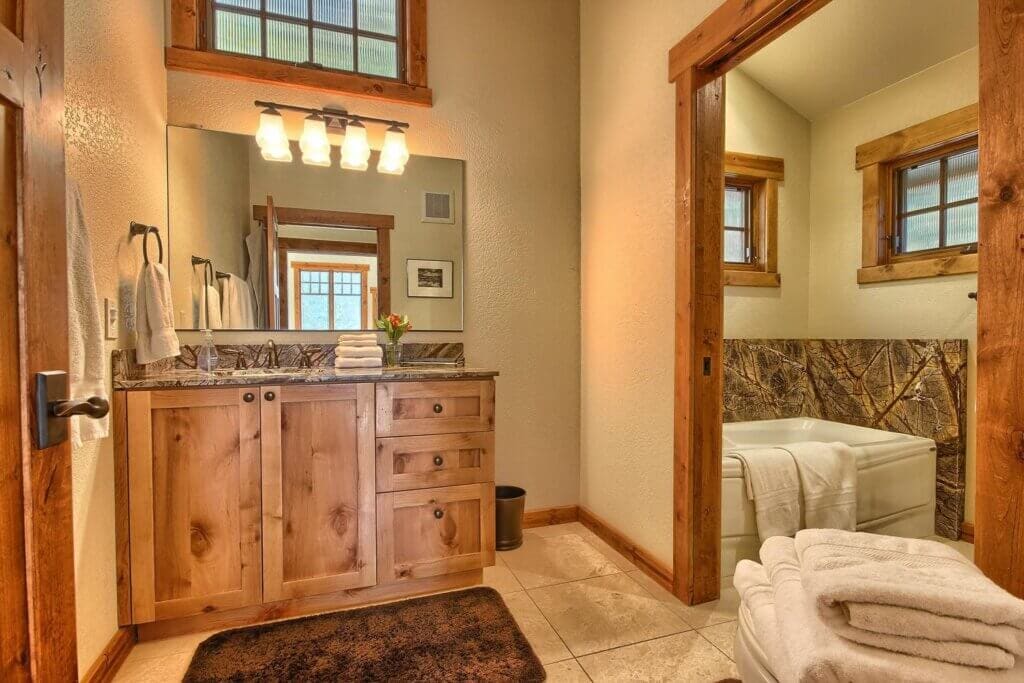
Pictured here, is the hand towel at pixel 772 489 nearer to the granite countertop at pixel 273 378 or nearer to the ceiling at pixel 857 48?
the granite countertop at pixel 273 378

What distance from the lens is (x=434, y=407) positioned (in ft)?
6.74

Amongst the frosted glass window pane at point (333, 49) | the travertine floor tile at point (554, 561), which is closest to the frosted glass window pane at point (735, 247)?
the travertine floor tile at point (554, 561)

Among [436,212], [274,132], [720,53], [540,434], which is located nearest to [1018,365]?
[720,53]

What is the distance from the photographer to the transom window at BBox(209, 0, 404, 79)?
2391mm

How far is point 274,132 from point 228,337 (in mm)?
997

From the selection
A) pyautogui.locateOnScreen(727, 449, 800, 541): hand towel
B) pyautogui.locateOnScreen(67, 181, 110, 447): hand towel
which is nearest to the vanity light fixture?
pyautogui.locateOnScreen(67, 181, 110, 447): hand towel

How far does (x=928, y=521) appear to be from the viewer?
2.57m

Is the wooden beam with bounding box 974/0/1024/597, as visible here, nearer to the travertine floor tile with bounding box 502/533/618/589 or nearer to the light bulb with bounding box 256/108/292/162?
the travertine floor tile with bounding box 502/533/618/589

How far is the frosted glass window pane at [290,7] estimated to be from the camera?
2.45m

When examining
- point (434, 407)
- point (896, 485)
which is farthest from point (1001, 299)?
point (896, 485)

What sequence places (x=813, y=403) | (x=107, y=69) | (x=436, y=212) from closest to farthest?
(x=107, y=69)
(x=436, y=212)
(x=813, y=403)

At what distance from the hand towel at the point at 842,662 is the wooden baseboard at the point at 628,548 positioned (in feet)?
4.71

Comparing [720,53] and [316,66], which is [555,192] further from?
[316,66]

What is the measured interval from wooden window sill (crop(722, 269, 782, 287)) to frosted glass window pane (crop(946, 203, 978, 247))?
894 mm
